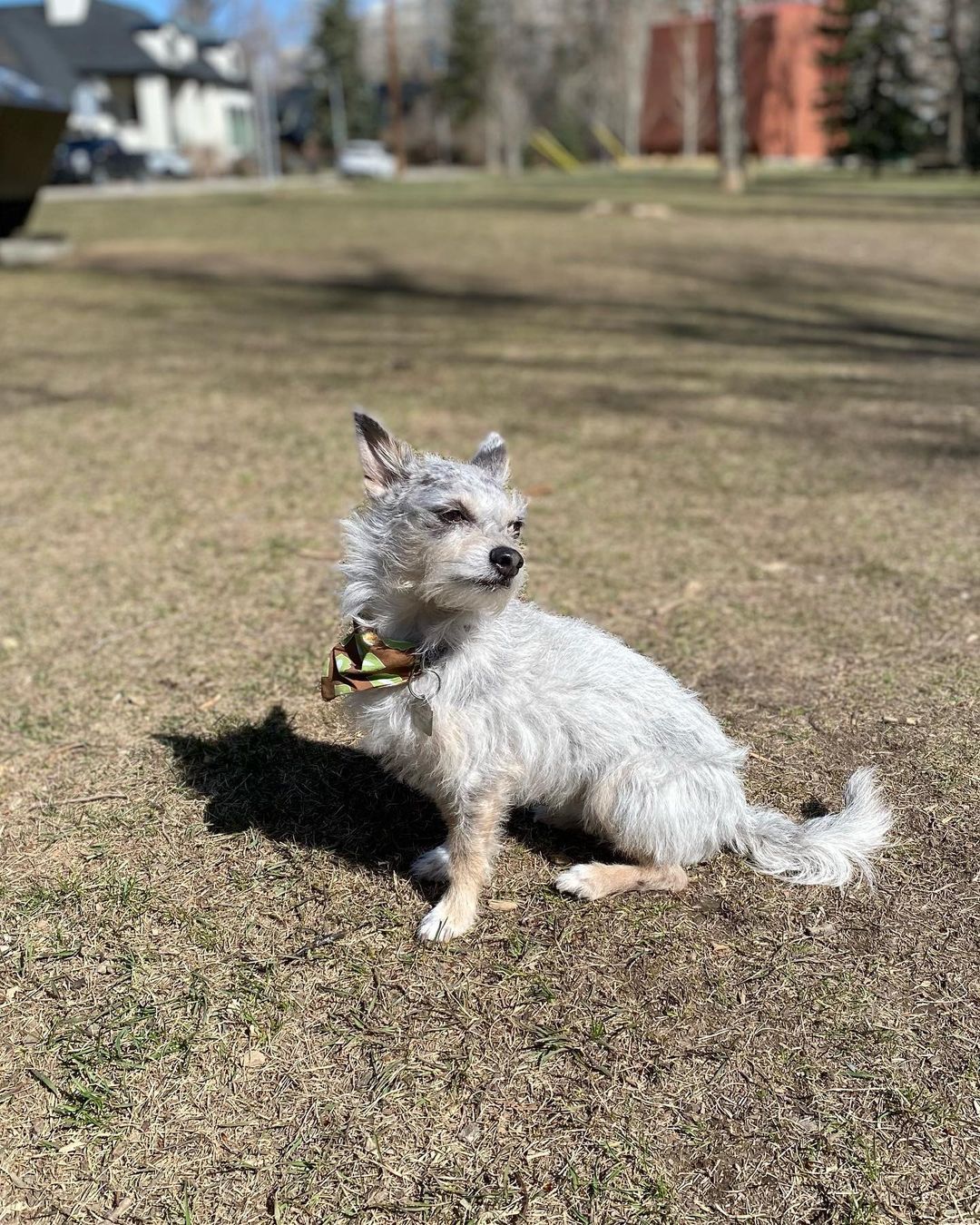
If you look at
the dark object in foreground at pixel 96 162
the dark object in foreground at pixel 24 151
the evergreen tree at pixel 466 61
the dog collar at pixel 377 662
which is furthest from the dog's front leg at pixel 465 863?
the evergreen tree at pixel 466 61

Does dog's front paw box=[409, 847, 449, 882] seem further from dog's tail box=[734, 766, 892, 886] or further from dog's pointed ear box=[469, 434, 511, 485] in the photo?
dog's pointed ear box=[469, 434, 511, 485]

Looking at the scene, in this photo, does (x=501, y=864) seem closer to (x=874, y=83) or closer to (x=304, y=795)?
(x=304, y=795)

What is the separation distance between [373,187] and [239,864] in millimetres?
41959

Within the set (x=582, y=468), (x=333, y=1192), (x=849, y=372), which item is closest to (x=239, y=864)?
(x=333, y=1192)

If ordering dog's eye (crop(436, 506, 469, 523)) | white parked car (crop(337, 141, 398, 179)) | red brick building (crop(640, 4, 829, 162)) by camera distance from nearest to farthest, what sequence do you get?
dog's eye (crop(436, 506, 469, 523)), white parked car (crop(337, 141, 398, 179)), red brick building (crop(640, 4, 829, 162))

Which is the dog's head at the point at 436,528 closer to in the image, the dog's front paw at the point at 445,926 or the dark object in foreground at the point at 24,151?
the dog's front paw at the point at 445,926

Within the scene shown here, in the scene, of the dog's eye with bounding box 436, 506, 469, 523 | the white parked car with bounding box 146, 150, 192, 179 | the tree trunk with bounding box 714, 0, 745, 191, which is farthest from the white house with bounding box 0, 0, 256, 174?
the dog's eye with bounding box 436, 506, 469, 523

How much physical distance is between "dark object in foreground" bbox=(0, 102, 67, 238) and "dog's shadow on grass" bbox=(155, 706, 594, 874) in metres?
14.7

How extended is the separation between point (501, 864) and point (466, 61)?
83817mm

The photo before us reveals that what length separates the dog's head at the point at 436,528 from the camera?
9.46ft

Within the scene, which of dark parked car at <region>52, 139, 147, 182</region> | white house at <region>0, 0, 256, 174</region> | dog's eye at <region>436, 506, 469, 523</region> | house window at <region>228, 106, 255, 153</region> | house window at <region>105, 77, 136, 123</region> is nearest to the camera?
dog's eye at <region>436, 506, 469, 523</region>

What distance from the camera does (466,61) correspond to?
76938 mm

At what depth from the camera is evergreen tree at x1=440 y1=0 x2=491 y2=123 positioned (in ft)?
249

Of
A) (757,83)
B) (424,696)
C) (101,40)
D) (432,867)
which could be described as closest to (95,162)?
(101,40)
